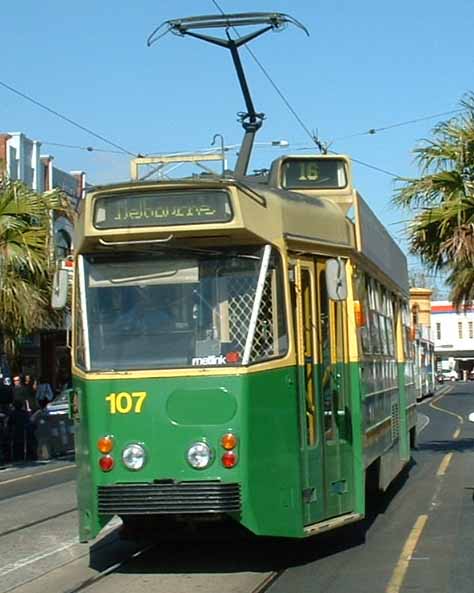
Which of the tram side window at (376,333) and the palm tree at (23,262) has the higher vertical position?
the palm tree at (23,262)

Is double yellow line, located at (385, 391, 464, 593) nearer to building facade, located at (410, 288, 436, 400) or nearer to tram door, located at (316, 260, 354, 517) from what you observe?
tram door, located at (316, 260, 354, 517)

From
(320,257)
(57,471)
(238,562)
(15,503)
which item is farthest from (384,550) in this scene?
(57,471)

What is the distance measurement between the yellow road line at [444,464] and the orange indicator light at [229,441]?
29.6ft

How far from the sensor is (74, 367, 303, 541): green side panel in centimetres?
889

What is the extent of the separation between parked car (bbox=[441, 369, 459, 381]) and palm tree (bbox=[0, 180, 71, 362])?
9396cm

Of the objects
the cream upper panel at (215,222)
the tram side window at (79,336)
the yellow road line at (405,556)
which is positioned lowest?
the yellow road line at (405,556)

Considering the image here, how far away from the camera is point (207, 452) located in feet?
29.1

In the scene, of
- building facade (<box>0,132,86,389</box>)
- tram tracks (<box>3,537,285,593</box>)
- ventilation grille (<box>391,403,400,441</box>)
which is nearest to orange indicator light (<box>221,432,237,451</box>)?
tram tracks (<box>3,537,285,593</box>)

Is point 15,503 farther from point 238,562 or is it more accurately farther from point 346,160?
point 346,160

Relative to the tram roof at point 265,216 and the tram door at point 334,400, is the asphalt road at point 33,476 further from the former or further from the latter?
the tram roof at point 265,216

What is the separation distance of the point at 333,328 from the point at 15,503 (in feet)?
22.9

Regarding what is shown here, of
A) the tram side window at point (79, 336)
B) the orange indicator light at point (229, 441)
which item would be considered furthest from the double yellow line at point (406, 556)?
the tram side window at point (79, 336)

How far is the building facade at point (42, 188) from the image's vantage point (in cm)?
3503

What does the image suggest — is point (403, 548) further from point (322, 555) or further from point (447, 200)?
point (447, 200)
